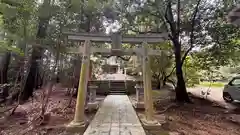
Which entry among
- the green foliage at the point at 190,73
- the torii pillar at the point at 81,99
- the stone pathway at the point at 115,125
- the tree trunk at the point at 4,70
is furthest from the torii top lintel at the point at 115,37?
the green foliage at the point at 190,73

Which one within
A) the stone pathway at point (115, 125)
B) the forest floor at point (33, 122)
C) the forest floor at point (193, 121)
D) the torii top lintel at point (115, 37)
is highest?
the torii top lintel at point (115, 37)

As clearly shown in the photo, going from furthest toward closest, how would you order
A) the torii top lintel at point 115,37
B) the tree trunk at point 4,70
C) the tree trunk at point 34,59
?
the tree trunk at point 4,70 → the tree trunk at point 34,59 → the torii top lintel at point 115,37

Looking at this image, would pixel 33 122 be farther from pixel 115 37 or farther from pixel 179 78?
pixel 179 78

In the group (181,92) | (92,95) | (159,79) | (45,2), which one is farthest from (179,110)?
(45,2)

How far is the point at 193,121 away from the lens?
653 centimetres

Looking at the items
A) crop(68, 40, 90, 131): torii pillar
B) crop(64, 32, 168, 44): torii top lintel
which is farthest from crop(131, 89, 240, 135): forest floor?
crop(64, 32, 168, 44): torii top lintel

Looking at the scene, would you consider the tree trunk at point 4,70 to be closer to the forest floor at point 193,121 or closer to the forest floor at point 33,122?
the forest floor at point 33,122

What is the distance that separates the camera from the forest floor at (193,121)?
17.2ft

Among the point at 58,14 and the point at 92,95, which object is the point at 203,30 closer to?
the point at 92,95

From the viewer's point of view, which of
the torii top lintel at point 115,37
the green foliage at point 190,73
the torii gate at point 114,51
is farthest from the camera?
the green foliage at point 190,73

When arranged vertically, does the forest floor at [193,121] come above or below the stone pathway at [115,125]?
below

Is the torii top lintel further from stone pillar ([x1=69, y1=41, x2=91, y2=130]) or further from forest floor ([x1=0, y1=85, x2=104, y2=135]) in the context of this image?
forest floor ([x1=0, y1=85, x2=104, y2=135])

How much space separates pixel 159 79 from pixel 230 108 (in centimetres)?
605

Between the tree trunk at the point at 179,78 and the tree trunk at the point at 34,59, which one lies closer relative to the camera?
the tree trunk at the point at 34,59
